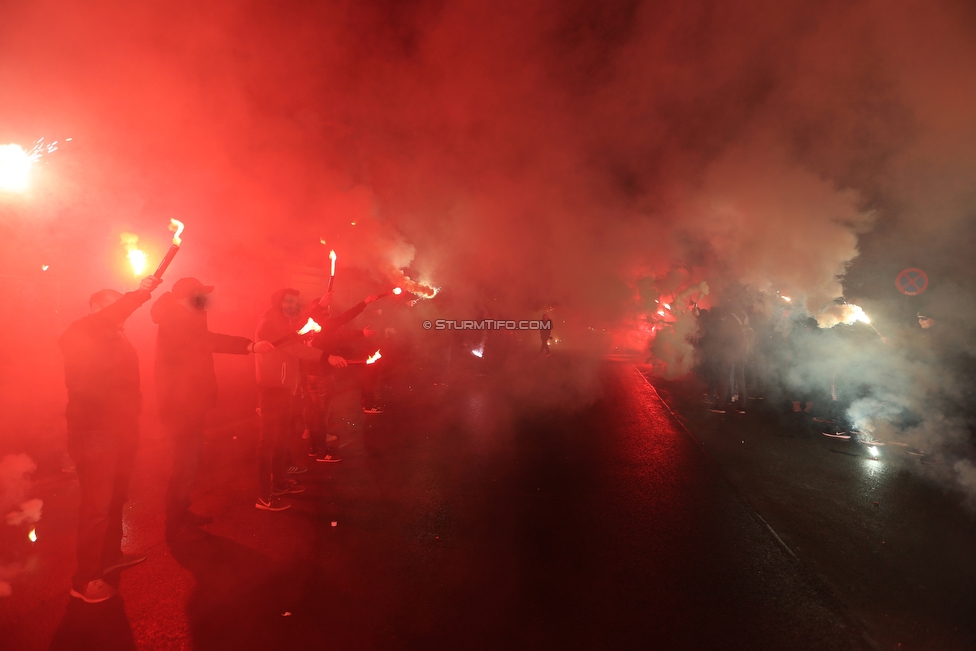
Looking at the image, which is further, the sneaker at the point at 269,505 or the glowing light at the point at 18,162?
the glowing light at the point at 18,162

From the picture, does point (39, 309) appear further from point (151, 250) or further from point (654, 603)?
point (654, 603)

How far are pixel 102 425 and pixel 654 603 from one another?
3037 millimetres

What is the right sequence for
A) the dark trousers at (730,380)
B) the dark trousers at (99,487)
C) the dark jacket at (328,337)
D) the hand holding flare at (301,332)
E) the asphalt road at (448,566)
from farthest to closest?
the dark trousers at (730,380) → the dark jacket at (328,337) → the hand holding flare at (301,332) → the dark trousers at (99,487) → the asphalt road at (448,566)

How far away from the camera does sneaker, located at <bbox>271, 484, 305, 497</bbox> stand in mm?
3555

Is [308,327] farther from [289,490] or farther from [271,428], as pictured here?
[289,490]

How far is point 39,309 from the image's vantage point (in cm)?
769

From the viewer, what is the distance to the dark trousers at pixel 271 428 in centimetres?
337

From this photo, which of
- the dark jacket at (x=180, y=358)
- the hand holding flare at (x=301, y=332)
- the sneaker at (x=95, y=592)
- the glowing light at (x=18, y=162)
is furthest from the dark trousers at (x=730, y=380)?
the glowing light at (x=18, y=162)

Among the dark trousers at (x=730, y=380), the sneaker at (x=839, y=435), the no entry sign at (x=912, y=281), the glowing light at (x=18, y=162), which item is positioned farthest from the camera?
the dark trousers at (x=730, y=380)

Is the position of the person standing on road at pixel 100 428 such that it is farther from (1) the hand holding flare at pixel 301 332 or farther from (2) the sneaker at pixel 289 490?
(2) the sneaker at pixel 289 490

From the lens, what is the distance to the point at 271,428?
3408mm

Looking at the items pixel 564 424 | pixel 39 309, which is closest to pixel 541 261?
pixel 564 424

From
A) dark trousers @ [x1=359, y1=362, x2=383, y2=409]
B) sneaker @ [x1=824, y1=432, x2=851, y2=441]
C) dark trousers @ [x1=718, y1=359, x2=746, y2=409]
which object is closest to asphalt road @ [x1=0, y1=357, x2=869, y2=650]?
dark trousers @ [x1=359, y1=362, x2=383, y2=409]

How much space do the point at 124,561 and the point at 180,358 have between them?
116 cm
